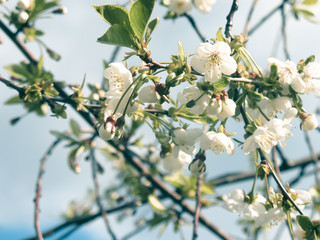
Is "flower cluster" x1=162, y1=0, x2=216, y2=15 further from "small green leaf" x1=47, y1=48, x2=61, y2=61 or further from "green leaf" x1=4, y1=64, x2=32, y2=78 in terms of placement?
"green leaf" x1=4, y1=64, x2=32, y2=78

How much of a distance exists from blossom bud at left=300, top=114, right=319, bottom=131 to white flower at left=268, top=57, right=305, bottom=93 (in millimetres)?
213

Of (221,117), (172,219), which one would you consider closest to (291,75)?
(221,117)

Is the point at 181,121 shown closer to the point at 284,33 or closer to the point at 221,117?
the point at 221,117

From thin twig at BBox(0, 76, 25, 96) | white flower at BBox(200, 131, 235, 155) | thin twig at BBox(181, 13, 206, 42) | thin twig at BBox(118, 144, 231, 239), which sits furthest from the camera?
thin twig at BBox(118, 144, 231, 239)

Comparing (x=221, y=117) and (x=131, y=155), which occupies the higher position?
(x=221, y=117)

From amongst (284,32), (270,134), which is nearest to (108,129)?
(270,134)

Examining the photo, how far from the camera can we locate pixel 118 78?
137cm

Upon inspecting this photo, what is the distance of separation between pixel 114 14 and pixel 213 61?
39cm

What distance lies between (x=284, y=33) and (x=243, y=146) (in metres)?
1.67

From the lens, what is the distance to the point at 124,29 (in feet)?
4.23

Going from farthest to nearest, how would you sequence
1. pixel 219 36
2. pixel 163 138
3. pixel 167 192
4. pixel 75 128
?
pixel 167 192
pixel 75 128
pixel 163 138
pixel 219 36

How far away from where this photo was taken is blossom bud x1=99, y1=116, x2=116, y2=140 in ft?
4.38

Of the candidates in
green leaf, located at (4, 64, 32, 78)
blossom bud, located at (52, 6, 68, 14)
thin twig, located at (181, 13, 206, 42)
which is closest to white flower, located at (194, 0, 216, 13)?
thin twig, located at (181, 13, 206, 42)

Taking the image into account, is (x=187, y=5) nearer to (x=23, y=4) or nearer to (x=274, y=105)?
(x=23, y=4)
